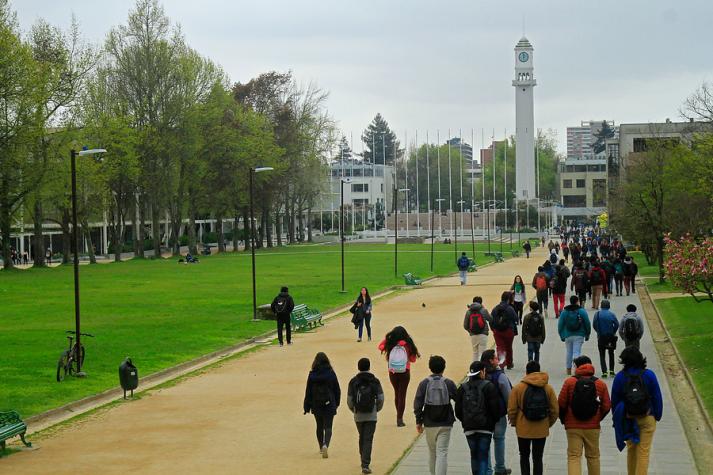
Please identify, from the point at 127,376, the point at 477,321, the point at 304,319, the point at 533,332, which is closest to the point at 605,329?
the point at 533,332

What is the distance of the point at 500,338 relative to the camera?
23.5 meters

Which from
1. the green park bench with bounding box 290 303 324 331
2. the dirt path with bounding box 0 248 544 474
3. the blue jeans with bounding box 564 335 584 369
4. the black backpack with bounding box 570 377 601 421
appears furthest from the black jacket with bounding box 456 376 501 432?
the green park bench with bounding box 290 303 324 331

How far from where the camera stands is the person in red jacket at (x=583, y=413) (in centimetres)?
1281

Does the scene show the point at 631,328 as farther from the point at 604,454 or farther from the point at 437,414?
the point at 437,414

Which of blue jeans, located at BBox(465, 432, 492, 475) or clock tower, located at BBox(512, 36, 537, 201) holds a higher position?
clock tower, located at BBox(512, 36, 537, 201)

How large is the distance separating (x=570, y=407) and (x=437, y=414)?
5.68 feet

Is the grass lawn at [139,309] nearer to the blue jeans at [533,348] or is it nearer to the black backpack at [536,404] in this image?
the blue jeans at [533,348]

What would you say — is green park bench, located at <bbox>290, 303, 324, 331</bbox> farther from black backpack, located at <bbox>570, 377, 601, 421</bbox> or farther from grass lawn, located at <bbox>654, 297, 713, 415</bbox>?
black backpack, located at <bbox>570, 377, 601, 421</bbox>

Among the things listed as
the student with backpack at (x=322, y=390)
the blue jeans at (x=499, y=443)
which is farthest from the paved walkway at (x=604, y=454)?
the student with backpack at (x=322, y=390)

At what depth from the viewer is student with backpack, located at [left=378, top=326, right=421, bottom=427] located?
1778 cm

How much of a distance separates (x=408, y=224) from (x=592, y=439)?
5554 inches

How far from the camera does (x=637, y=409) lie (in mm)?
12977

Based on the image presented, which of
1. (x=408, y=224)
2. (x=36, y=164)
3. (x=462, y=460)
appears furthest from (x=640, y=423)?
(x=408, y=224)

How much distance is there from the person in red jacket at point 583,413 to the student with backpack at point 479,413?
2.84 ft
